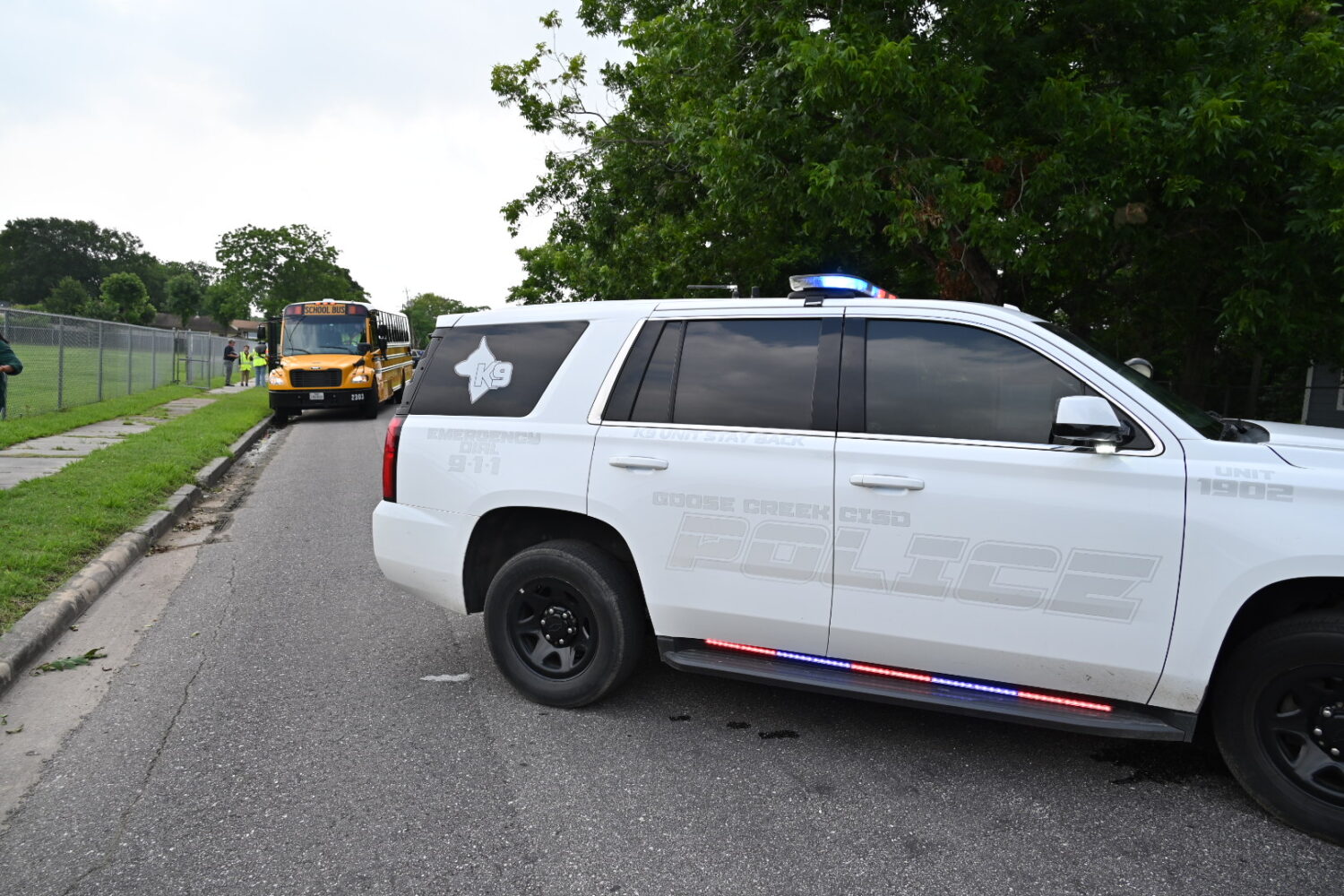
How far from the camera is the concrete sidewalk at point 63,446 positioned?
9422mm

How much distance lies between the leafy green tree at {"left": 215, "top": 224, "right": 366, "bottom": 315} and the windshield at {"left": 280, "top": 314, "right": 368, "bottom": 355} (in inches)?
1683

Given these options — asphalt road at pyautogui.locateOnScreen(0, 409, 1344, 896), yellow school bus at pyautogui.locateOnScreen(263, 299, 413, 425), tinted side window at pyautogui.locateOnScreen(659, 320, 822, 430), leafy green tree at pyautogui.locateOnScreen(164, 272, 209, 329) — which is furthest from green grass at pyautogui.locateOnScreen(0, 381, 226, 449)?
leafy green tree at pyautogui.locateOnScreen(164, 272, 209, 329)

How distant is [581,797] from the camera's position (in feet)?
10.8

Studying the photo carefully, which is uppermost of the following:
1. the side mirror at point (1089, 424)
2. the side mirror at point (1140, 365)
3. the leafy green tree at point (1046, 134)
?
the leafy green tree at point (1046, 134)

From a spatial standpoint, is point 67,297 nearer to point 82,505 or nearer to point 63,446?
point 63,446

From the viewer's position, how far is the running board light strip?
128 inches

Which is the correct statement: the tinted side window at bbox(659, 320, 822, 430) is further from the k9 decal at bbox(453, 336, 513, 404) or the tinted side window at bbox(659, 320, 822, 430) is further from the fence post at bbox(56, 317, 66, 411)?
the fence post at bbox(56, 317, 66, 411)

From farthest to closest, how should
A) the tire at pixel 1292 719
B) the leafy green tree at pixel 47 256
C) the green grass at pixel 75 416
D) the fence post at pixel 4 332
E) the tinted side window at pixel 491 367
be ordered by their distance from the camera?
the leafy green tree at pixel 47 256 → the fence post at pixel 4 332 → the green grass at pixel 75 416 → the tinted side window at pixel 491 367 → the tire at pixel 1292 719

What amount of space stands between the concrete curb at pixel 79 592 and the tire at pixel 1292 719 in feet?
17.4

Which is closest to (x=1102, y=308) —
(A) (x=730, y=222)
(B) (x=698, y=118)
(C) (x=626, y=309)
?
(A) (x=730, y=222)

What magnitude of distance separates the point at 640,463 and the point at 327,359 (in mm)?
18258

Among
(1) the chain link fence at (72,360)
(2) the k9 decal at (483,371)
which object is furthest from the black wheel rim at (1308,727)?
(1) the chain link fence at (72,360)

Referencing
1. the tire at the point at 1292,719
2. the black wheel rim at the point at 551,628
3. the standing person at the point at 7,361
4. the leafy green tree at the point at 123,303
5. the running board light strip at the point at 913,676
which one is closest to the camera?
the tire at the point at 1292,719

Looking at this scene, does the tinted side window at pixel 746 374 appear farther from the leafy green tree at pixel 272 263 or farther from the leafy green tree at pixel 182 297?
the leafy green tree at pixel 182 297
